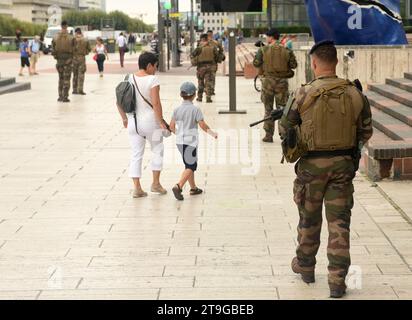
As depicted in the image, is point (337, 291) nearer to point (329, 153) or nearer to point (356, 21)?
point (329, 153)

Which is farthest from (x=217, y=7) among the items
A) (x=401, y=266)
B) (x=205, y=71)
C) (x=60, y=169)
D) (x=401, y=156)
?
(x=401, y=266)

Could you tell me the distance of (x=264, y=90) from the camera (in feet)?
45.2

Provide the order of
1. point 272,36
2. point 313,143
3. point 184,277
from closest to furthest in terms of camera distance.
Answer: point 313,143, point 184,277, point 272,36

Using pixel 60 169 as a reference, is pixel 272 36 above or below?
above

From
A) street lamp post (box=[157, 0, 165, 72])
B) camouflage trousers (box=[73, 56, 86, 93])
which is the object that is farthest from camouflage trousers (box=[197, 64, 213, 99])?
street lamp post (box=[157, 0, 165, 72])

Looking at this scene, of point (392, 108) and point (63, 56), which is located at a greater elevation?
point (63, 56)

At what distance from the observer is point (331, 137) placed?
5711 millimetres

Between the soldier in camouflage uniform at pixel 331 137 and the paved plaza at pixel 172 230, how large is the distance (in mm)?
401

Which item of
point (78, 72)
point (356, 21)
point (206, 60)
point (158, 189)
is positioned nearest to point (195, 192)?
point (158, 189)

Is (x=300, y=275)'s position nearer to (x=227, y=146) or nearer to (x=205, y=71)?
(x=227, y=146)

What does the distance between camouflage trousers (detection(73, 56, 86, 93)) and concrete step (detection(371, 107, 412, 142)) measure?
10922mm

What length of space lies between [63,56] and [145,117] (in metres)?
13.1

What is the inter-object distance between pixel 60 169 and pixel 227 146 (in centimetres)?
303

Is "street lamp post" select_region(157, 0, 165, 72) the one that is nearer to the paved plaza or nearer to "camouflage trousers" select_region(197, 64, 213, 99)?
"camouflage trousers" select_region(197, 64, 213, 99)
